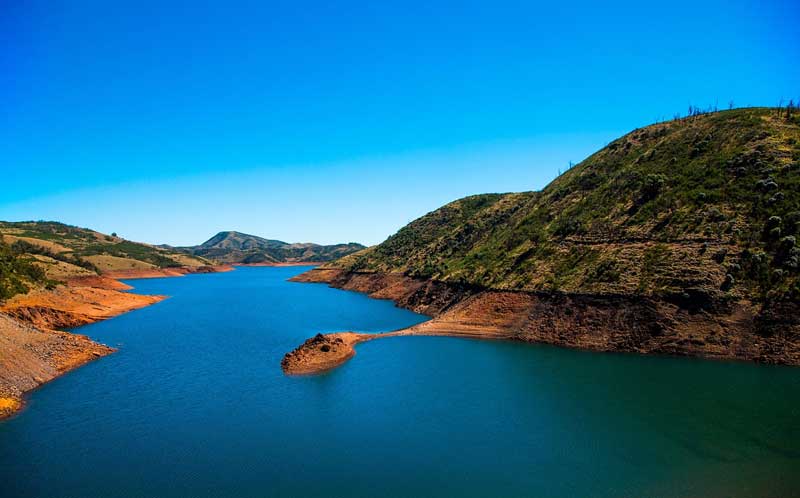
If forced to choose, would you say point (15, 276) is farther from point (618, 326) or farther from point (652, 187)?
point (652, 187)

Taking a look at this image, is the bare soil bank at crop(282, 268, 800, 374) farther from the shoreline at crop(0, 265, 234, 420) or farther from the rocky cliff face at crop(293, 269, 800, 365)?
the shoreline at crop(0, 265, 234, 420)

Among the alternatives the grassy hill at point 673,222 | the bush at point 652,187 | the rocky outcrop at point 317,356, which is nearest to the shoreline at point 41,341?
the rocky outcrop at point 317,356

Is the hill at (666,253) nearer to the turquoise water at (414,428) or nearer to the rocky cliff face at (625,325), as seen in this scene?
the rocky cliff face at (625,325)

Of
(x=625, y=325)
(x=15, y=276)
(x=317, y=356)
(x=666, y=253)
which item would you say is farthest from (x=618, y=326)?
(x=15, y=276)

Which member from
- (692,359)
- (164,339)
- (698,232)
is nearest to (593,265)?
(698,232)

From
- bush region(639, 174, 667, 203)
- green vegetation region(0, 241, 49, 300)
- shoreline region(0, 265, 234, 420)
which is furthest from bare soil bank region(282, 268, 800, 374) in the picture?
green vegetation region(0, 241, 49, 300)
